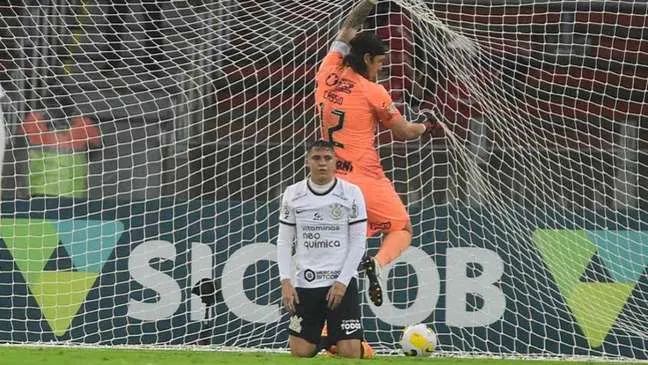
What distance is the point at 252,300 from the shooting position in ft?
30.8

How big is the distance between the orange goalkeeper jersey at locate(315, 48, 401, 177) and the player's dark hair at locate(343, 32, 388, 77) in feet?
0.14

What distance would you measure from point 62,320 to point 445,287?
115 inches

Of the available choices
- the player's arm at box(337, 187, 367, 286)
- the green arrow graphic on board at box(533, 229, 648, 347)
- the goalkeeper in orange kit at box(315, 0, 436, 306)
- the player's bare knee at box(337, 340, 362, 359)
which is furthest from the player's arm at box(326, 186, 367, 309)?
the green arrow graphic on board at box(533, 229, 648, 347)

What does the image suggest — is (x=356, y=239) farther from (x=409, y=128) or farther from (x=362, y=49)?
(x=362, y=49)

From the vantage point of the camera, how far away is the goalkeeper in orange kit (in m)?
7.42

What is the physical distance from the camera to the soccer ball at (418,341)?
25.7 feet

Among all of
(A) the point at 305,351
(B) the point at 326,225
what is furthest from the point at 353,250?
(A) the point at 305,351

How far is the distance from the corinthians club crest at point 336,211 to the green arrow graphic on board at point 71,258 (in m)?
2.99

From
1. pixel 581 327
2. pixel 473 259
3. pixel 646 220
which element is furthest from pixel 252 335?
pixel 646 220

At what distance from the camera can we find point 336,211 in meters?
6.91

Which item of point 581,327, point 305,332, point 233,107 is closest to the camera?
point 305,332

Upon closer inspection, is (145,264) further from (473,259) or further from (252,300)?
(473,259)

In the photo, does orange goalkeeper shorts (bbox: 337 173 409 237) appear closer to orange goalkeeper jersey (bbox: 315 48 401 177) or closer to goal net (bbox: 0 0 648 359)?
orange goalkeeper jersey (bbox: 315 48 401 177)

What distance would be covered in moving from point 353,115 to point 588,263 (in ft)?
9.04
